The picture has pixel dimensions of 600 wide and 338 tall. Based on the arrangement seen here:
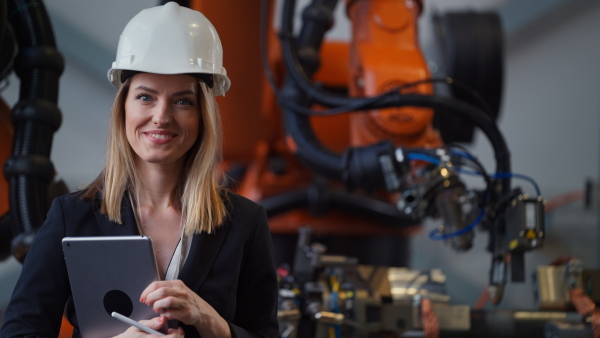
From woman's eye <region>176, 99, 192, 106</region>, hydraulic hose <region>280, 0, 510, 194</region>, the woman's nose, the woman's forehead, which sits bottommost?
the woman's nose

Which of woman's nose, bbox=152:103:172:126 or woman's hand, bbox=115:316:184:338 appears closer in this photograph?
woman's hand, bbox=115:316:184:338

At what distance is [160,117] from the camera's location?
4.89 feet

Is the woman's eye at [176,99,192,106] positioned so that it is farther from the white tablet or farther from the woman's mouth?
the white tablet

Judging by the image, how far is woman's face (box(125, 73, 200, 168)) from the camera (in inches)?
59.2

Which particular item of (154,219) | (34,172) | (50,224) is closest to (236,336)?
(154,219)

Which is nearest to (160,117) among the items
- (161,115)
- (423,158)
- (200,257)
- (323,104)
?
(161,115)

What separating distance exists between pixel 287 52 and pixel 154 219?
2117mm

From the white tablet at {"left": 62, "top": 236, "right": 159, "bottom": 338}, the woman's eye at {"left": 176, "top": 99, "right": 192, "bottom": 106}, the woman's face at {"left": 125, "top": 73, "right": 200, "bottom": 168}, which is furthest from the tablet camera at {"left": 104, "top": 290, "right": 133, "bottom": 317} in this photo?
the woman's eye at {"left": 176, "top": 99, "right": 192, "bottom": 106}

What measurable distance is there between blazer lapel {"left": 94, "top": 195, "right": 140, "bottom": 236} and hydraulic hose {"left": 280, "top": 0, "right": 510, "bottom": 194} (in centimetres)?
179

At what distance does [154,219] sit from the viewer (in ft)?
5.08

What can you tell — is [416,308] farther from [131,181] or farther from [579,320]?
[131,181]

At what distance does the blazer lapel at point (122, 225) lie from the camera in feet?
4.89

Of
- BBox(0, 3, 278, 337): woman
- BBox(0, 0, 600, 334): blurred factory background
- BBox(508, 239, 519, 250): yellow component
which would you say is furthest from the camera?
BBox(0, 0, 600, 334): blurred factory background

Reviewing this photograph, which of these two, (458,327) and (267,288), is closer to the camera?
(267,288)
